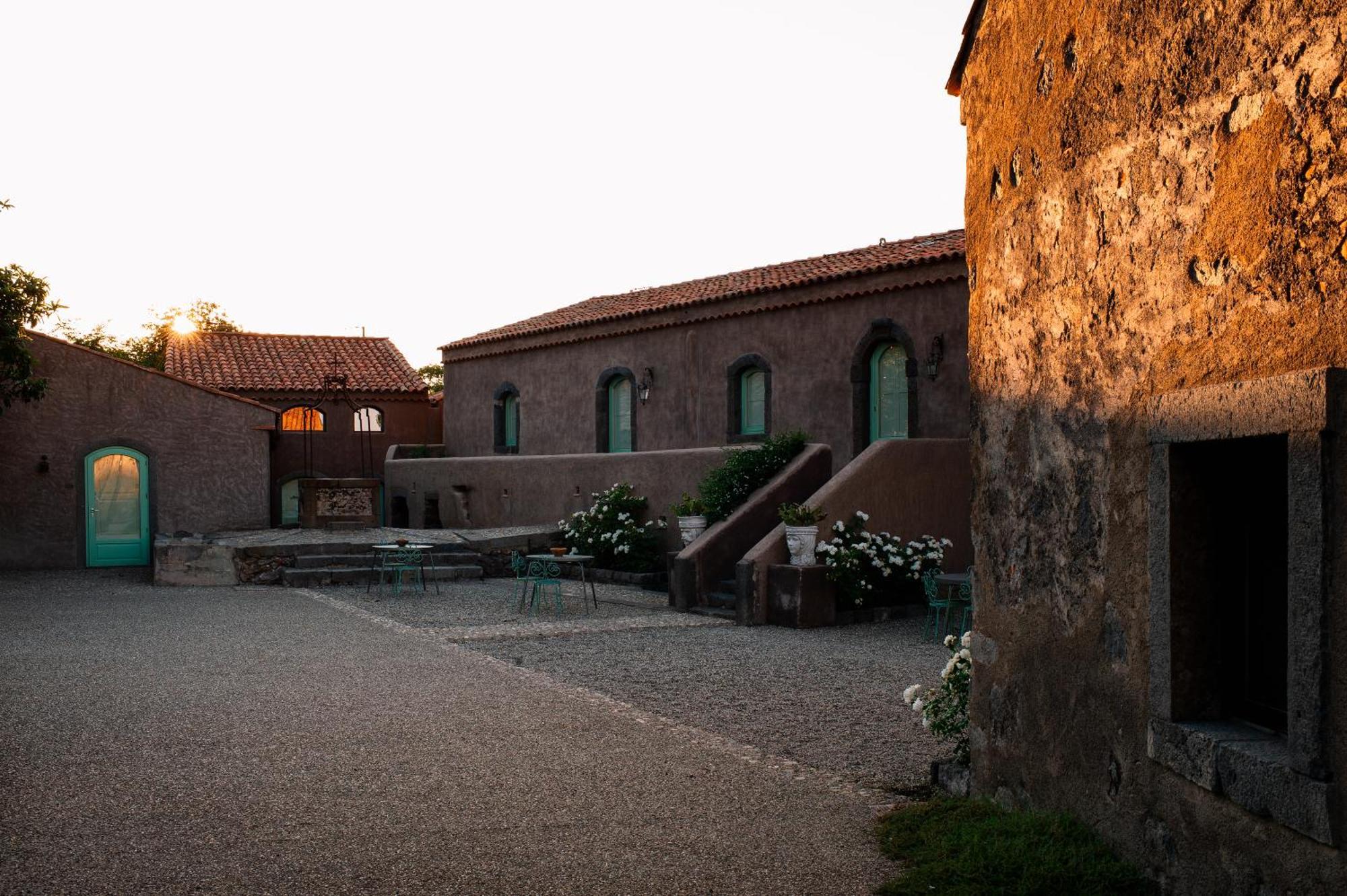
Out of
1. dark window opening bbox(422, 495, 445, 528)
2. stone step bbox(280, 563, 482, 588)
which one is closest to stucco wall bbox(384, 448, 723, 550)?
dark window opening bbox(422, 495, 445, 528)

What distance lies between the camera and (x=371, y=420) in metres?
29.5

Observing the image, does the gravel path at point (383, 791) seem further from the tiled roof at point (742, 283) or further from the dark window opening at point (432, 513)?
the dark window opening at point (432, 513)

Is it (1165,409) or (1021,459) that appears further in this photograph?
(1021,459)

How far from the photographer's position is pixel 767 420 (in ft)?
61.2

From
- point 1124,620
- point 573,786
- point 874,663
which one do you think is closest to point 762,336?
point 874,663

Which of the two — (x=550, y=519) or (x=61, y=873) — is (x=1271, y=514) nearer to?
(x=61, y=873)

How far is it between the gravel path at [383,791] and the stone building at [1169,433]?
1068mm

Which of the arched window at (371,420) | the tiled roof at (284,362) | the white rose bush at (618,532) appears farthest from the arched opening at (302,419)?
the white rose bush at (618,532)

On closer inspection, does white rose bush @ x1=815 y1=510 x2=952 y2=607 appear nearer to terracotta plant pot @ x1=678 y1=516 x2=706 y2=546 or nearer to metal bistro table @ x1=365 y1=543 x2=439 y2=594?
terracotta plant pot @ x1=678 y1=516 x2=706 y2=546

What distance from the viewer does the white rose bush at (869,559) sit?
11.9 metres

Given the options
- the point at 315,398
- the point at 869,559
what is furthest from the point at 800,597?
the point at 315,398

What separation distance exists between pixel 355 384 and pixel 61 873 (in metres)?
25.8

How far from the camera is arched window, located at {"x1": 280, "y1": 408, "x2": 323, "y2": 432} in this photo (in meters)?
28.7

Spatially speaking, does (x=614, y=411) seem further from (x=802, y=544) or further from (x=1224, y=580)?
(x=1224, y=580)
